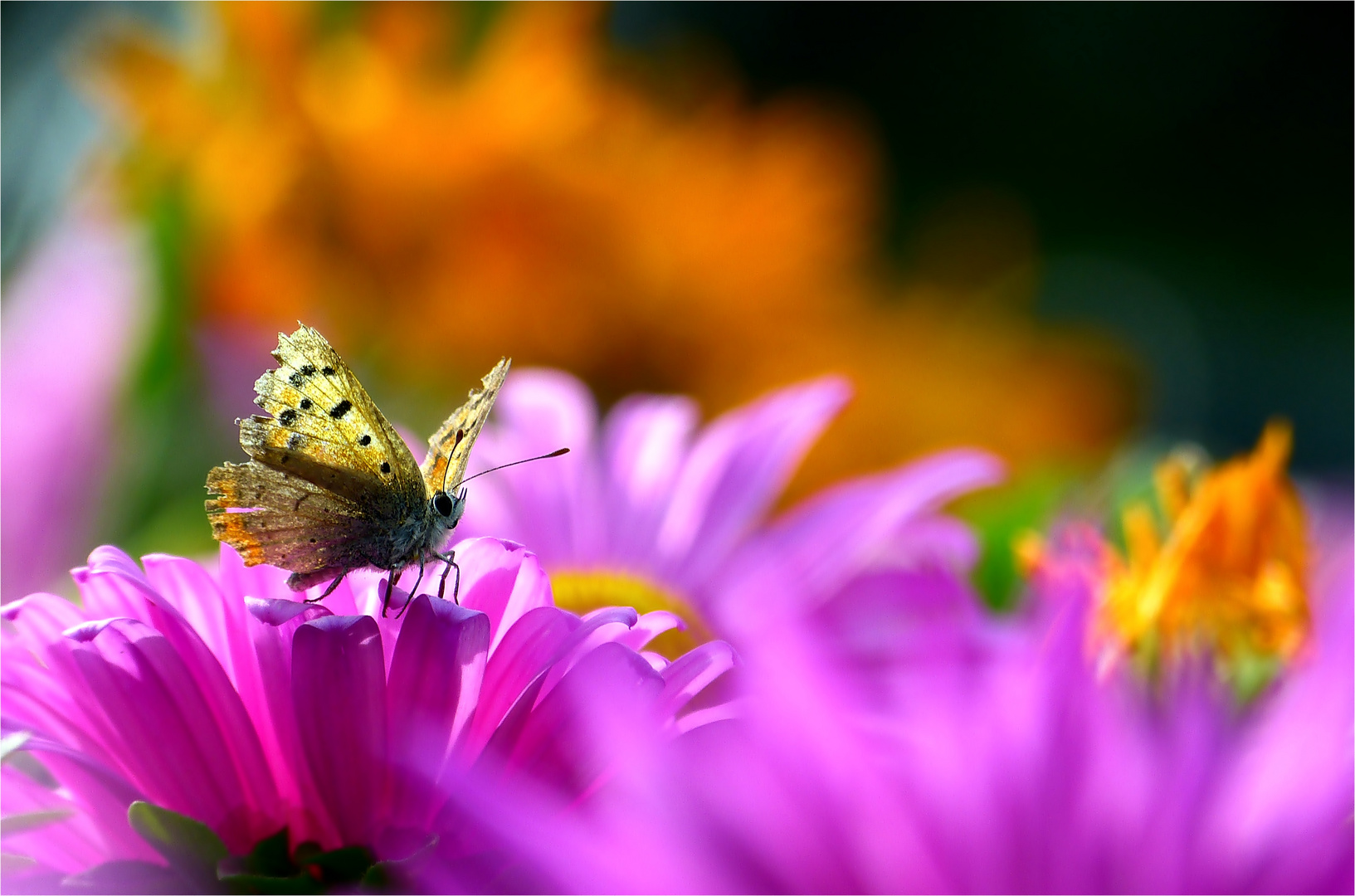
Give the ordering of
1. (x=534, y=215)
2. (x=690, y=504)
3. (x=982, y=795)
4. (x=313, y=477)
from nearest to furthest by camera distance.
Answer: (x=982, y=795) → (x=313, y=477) → (x=690, y=504) → (x=534, y=215)

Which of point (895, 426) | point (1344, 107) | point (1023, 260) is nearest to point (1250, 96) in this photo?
point (1344, 107)

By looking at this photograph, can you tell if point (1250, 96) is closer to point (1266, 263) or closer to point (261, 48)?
point (1266, 263)

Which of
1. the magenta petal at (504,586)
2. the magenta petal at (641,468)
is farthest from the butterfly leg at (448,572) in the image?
the magenta petal at (641,468)

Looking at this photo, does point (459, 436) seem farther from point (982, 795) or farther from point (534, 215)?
point (534, 215)

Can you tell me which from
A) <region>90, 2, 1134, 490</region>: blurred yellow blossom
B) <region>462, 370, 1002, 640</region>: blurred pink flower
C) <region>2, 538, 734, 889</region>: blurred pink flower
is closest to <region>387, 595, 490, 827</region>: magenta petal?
<region>2, 538, 734, 889</region>: blurred pink flower

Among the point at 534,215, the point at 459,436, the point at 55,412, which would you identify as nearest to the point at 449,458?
the point at 459,436
